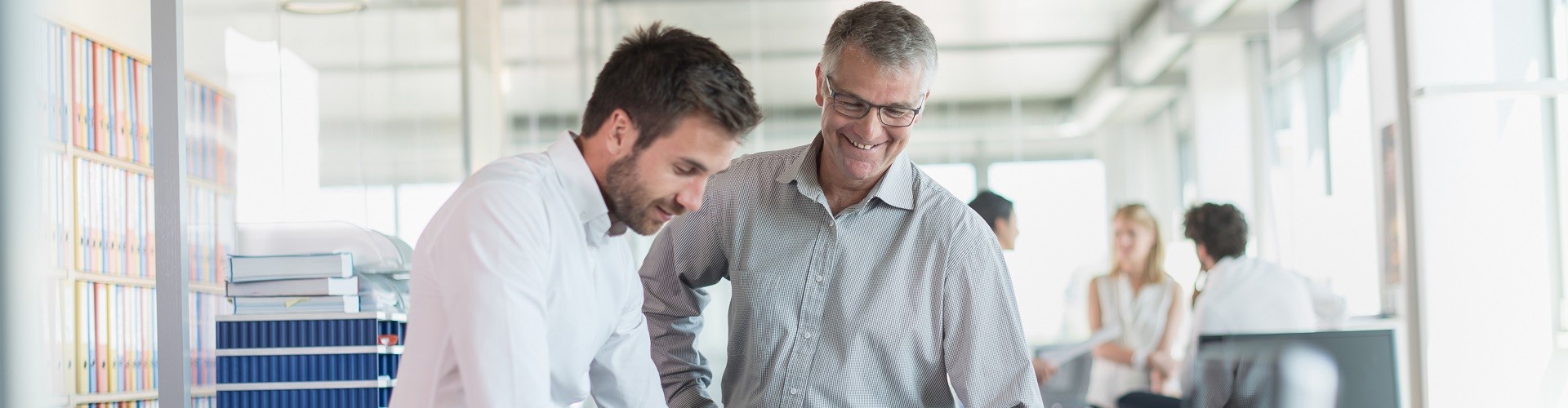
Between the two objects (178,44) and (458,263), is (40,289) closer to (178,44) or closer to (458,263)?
(178,44)

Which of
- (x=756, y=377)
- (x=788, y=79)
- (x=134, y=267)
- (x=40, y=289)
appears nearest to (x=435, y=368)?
(x=756, y=377)

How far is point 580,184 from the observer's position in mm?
1481

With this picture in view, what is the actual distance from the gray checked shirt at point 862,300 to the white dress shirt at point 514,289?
424mm

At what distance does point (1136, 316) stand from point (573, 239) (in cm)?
434

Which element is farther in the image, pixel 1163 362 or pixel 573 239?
pixel 1163 362

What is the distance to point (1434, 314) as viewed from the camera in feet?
11.8

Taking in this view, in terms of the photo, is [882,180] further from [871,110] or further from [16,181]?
[16,181]

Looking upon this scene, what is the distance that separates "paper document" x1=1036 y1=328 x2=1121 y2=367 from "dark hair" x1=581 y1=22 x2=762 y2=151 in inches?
166

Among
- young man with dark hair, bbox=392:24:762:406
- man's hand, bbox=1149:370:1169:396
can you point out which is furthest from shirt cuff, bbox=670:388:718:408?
man's hand, bbox=1149:370:1169:396

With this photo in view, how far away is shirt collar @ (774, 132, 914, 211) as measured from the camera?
1.93m

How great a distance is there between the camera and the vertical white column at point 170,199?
189 centimetres

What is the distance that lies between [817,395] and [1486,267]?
8.26ft

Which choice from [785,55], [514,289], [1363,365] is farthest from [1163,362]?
[514,289]

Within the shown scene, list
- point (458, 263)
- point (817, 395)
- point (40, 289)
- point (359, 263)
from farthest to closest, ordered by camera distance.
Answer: point (40, 289)
point (359, 263)
point (817, 395)
point (458, 263)
